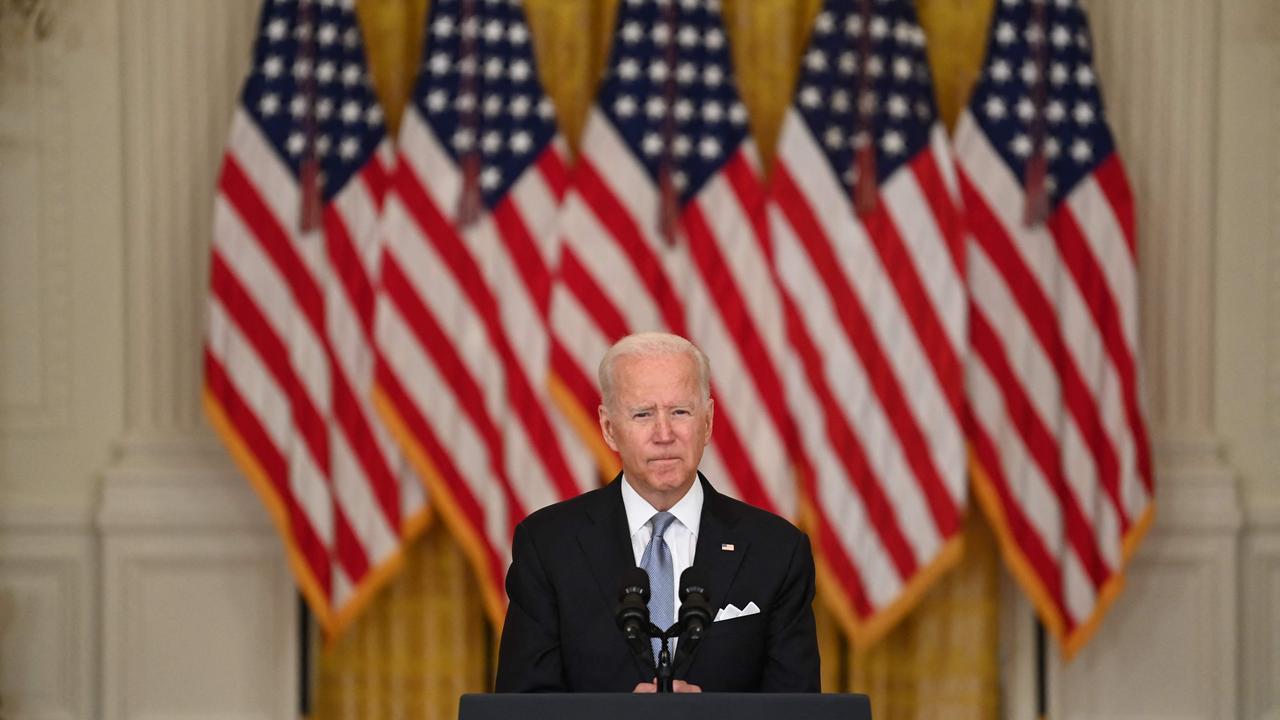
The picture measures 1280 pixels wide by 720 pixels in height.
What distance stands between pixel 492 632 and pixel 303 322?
141 cm

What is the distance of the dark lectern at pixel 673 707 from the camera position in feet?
6.74

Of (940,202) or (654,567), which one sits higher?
(940,202)

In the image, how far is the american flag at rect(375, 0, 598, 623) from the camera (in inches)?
200

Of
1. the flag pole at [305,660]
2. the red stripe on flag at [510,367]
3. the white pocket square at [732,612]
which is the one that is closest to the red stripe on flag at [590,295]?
the red stripe on flag at [510,367]

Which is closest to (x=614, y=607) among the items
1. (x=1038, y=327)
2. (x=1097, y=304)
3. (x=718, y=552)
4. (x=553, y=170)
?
(x=718, y=552)

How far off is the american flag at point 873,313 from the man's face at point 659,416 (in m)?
2.59

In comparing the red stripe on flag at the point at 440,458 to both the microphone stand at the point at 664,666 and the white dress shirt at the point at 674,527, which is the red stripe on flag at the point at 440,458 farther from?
the microphone stand at the point at 664,666

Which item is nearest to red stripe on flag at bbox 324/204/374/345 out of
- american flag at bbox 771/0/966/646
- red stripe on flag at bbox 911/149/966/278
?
american flag at bbox 771/0/966/646

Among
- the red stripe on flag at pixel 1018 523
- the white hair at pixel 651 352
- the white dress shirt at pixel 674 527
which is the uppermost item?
the white hair at pixel 651 352

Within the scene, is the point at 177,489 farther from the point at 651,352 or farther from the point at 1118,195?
the point at 1118,195

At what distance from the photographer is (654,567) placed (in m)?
2.60

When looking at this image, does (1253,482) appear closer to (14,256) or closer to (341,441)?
(341,441)

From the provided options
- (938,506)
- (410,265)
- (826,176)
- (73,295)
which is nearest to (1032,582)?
(938,506)

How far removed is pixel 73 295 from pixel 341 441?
1.25 metres
